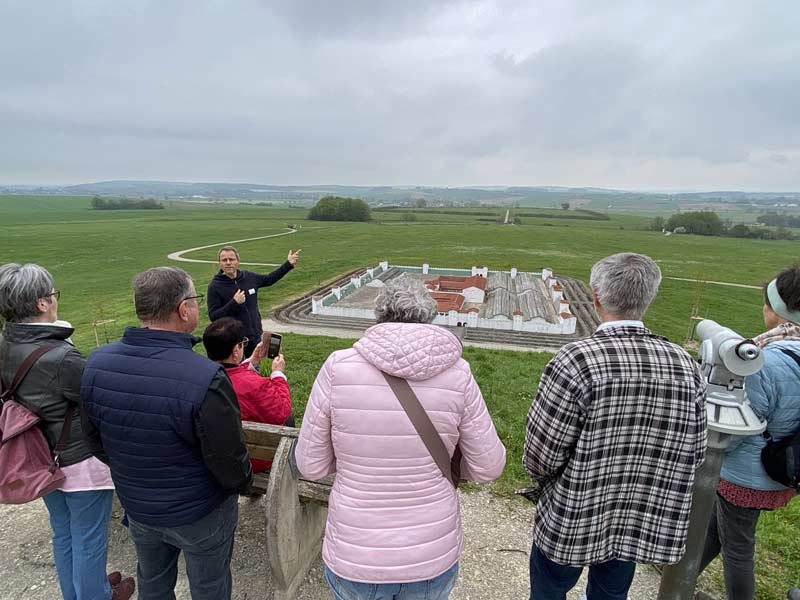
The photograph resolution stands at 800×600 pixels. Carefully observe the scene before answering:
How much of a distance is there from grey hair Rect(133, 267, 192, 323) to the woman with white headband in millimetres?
3228

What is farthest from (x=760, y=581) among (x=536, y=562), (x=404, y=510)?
(x=404, y=510)

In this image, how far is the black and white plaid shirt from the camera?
2123mm

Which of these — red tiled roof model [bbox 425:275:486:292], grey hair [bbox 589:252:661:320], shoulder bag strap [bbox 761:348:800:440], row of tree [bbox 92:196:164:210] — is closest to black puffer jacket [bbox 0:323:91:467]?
grey hair [bbox 589:252:661:320]

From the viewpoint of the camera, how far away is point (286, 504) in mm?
3189

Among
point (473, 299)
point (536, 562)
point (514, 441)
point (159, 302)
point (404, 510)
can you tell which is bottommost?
point (473, 299)

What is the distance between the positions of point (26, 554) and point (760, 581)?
6.15m

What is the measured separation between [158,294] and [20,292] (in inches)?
40.4

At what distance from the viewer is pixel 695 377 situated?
84.7 inches

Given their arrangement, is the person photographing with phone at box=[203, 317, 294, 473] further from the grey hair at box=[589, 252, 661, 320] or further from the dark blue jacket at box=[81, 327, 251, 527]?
the grey hair at box=[589, 252, 661, 320]

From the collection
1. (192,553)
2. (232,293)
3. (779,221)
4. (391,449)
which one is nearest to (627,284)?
(391,449)

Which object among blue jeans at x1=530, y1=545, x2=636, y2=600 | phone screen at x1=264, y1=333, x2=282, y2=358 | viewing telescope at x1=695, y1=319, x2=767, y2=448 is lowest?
blue jeans at x1=530, y1=545, x2=636, y2=600

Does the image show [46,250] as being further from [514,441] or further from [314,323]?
[514,441]

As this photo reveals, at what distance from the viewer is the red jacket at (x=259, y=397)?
324 cm

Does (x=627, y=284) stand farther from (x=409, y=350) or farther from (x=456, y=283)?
(x=456, y=283)
